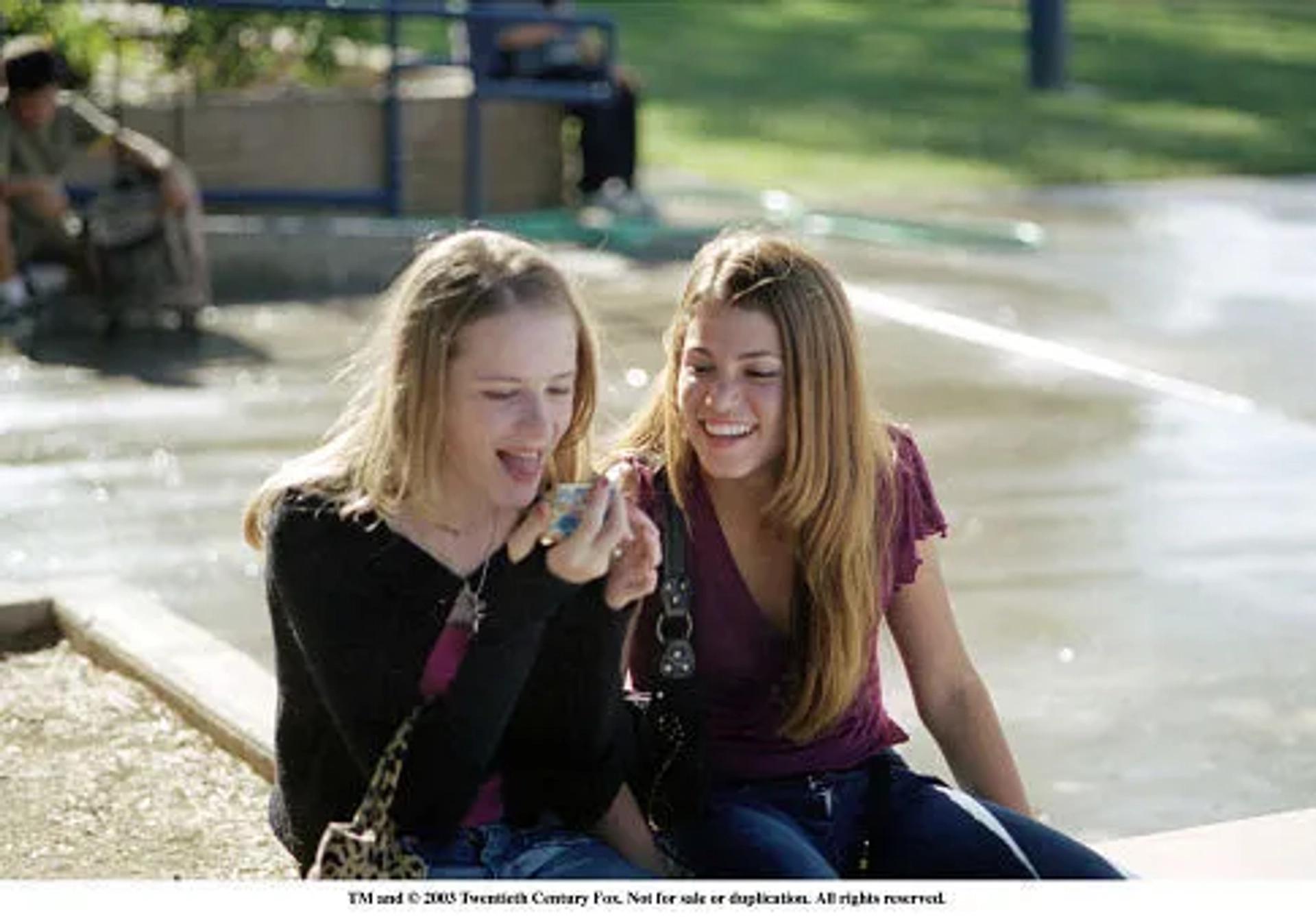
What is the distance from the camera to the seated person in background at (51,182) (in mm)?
10594

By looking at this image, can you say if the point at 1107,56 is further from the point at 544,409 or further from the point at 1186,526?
the point at 544,409

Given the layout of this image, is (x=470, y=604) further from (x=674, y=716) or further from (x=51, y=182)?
(x=51, y=182)

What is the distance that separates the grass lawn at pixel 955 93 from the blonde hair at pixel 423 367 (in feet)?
34.5

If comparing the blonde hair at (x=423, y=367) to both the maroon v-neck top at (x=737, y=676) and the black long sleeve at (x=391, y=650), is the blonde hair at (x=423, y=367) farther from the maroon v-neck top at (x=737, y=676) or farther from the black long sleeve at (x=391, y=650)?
the maroon v-neck top at (x=737, y=676)

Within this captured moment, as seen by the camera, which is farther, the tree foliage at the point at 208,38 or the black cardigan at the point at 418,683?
the tree foliage at the point at 208,38

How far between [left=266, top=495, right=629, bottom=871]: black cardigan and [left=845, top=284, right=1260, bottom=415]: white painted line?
587 cm

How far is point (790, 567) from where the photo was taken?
14.1ft

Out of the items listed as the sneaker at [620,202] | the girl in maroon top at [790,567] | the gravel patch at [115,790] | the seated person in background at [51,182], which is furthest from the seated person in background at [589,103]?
the girl in maroon top at [790,567]

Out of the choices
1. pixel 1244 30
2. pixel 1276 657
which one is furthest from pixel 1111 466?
pixel 1244 30

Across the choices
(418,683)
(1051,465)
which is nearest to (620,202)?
(1051,465)

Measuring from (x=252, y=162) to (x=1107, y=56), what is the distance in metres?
9.77

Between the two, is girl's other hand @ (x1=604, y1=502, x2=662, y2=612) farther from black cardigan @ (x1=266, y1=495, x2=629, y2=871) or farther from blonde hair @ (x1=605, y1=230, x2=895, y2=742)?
blonde hair @ (x1=605, y1=230, x2=895, y2=742)

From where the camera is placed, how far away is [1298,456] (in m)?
8.83

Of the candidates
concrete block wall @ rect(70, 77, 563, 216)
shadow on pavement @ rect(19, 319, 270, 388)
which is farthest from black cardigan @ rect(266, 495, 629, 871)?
concrete block wall @ rect(70, 77, 563, 216)
